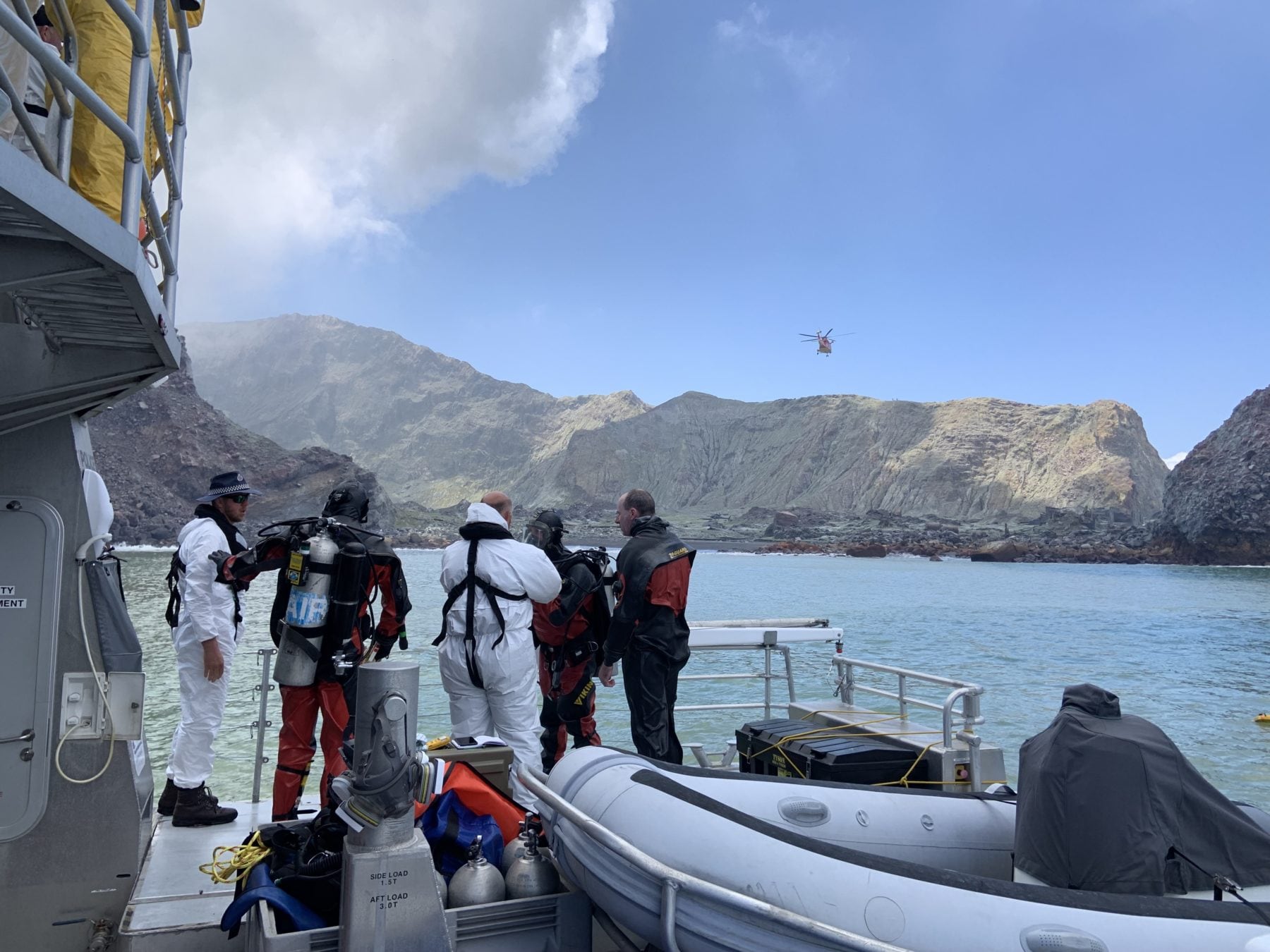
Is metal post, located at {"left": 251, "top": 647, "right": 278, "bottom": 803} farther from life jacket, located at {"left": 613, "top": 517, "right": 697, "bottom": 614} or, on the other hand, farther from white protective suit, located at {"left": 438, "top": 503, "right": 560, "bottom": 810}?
life jacket, located at {"left": 613, "top": 517, "right": 697, "bottom": 614}

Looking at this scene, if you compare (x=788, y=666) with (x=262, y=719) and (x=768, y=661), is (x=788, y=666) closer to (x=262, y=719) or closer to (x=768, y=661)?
(x=768, y=661)

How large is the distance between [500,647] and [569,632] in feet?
2.86

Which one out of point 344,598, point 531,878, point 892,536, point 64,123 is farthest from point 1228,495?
point 64,123

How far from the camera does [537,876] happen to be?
267 cm

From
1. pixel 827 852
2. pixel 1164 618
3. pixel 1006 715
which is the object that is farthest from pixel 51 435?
pixel 1164 618

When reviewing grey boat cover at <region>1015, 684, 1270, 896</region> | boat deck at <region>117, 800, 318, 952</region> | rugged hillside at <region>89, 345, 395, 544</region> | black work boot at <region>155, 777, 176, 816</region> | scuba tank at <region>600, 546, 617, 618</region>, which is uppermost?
rugged hillside at <region>89, 345, 395, 544</region>

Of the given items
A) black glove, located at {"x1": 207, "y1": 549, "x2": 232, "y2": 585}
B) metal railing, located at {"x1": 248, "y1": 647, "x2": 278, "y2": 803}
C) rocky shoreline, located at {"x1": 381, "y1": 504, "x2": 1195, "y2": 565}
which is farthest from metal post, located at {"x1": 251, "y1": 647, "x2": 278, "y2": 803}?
rocky shoreline, located at {"x1": 381, "y1": 504, "x2": 1195, "y2": 565}

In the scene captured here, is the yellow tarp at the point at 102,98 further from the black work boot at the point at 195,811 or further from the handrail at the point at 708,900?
the black work boot at the point at 195,811

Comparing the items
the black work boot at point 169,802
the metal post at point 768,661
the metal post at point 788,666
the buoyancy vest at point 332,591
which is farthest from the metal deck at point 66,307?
the metal post at point 788,666

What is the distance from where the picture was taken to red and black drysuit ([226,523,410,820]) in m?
3.71

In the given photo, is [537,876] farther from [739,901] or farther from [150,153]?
[150,153]

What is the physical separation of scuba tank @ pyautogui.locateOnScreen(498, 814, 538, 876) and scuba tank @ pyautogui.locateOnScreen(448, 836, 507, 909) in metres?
0.13

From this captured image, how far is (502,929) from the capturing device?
2.51 meters

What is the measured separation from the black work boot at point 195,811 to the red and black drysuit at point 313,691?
1.64 ft
